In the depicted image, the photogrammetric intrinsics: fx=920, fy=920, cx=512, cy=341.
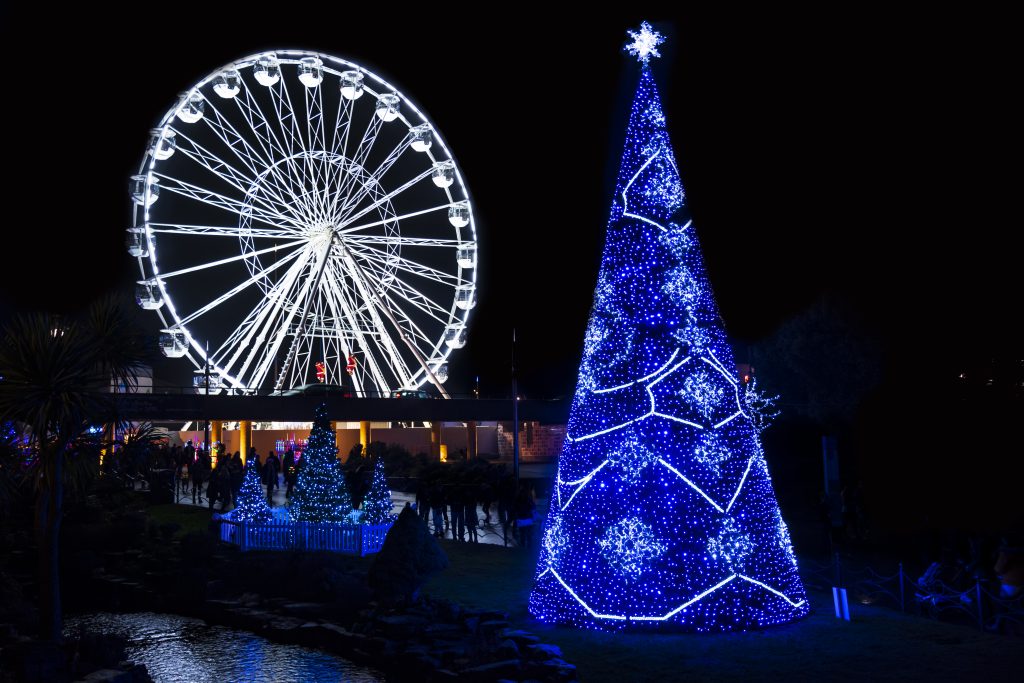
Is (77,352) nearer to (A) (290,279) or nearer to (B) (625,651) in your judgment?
(B) (625,651)

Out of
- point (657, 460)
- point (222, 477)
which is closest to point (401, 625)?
point (657, 460)

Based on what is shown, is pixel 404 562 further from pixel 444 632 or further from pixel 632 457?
pixel 632 457

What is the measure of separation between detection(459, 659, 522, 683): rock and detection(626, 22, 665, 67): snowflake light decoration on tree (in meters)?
6.55

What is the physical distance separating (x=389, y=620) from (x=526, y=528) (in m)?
6.95

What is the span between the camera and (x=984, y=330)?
2586 cm

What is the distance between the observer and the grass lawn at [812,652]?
799 cm

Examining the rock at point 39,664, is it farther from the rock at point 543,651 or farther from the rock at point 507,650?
the rock at point 543,651

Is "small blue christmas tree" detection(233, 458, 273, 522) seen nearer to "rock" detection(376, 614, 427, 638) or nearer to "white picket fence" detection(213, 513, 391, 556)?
"white picket fence" detection(213, 513, 391, 556)

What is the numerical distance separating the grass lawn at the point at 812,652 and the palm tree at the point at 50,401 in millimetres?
5153

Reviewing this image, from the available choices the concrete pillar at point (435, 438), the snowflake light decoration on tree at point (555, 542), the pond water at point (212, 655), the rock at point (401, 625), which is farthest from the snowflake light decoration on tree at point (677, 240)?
the concrete pillar at point (435, 438)

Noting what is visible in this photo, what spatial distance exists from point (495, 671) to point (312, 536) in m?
9.09

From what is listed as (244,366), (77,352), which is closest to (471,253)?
(244,366)

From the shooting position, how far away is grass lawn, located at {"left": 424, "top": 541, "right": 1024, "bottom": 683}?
26.2 ft

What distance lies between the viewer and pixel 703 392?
961 centimetres
